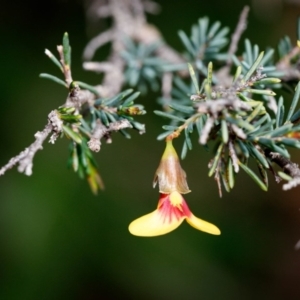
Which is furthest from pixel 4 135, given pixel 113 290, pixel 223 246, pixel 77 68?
pixel 223 246

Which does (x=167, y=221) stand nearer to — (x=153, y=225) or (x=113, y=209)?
(x=153, y=225)

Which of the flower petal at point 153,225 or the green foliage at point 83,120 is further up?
the green foliage at point 83,120

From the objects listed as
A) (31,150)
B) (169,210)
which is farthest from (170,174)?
(31,150)

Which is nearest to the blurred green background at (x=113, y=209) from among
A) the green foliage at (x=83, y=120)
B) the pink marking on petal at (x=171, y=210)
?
the green foliage at (x=83, y=120)

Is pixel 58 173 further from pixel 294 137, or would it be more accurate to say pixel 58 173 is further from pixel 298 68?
pixel 294 137

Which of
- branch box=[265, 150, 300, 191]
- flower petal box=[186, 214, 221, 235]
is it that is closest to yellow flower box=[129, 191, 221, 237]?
flower petal box=[186, 214, 221, 235]

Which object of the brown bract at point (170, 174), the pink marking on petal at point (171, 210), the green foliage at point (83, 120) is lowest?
the pink marking on petal at point (171, 210)

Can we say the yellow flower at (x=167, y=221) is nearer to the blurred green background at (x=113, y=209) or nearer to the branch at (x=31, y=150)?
the branch at (x=31, y=150)
